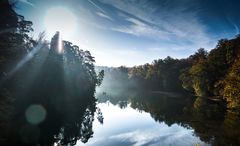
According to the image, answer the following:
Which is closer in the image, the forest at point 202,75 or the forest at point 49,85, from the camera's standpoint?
the forest at point 49,85

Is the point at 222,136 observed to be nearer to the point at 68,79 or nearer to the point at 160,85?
the point at 68,79

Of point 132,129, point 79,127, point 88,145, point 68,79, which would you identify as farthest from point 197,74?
point 88,145

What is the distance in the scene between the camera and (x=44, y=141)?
2048 cm

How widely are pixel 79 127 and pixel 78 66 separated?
36.5 m

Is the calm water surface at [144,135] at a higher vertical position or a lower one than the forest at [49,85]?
lower

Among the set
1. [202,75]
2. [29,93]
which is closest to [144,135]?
[29,93]

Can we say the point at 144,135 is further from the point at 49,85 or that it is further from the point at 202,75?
the point at 202,75

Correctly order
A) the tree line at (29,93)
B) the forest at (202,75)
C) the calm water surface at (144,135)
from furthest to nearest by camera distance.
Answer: the forest at (202,75) → the calm water surface at (144,135) → the tree line at (29,93)

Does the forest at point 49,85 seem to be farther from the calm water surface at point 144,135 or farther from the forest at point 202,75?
the calm water surface at point 144,135

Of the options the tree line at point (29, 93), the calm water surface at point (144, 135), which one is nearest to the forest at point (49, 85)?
the tree line at point (29, 93)

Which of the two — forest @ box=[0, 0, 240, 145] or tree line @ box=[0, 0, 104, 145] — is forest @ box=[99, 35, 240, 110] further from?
tree line @ box=[0, 0, 104, 145]

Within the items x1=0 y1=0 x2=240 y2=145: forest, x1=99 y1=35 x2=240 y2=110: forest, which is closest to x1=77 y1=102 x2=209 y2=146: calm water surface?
x1=0 y1=0 x2=240 y2=145: forest

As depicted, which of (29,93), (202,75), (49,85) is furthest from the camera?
(202,75)

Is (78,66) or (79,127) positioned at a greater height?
(78,66)
